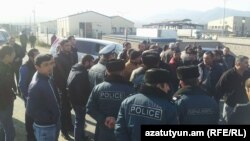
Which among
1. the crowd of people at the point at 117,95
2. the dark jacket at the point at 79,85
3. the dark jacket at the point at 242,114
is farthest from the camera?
the dark jacket at the point at 79,85

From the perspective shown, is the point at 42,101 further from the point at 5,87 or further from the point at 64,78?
the point at 64,78

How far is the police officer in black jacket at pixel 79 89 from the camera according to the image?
20.8 feet

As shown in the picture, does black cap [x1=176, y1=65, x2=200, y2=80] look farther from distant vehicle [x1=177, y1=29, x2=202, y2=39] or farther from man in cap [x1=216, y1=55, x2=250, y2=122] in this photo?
distant vehicle [x1=177, y1=29, x2=202, y2=39]

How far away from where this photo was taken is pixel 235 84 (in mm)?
6430

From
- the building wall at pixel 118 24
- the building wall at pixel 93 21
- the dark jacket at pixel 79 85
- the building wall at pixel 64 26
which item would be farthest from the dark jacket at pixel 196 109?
the building wall at pixel 118 24

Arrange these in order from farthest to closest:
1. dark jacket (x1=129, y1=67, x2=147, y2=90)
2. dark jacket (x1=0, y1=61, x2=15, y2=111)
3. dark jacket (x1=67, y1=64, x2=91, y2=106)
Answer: dark jacket (x1=67, y1=64, x2=91, y2=106) < dark jacket (x1=129, y1=67, x2=147, y2=90) < dark jacket (x1=0, y1=61, x2=15, y2=111)

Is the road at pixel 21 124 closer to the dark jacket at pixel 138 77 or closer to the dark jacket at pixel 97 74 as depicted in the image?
the dark jacket at pixel 97 74

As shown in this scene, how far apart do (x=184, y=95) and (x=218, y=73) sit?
3.74 metres

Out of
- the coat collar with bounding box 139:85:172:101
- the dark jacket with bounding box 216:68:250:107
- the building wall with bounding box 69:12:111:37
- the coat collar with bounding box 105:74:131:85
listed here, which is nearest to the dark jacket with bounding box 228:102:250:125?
the coat collar with bounding box 139:85:172:101

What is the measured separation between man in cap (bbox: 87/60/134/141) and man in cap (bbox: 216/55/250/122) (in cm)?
265

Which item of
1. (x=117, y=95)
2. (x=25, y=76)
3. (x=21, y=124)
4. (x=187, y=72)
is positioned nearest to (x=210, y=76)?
(x=187, y=72)

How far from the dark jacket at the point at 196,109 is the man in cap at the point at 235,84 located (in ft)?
7.97

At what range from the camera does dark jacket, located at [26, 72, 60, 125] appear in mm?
4738

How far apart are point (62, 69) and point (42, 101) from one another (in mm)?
2731
